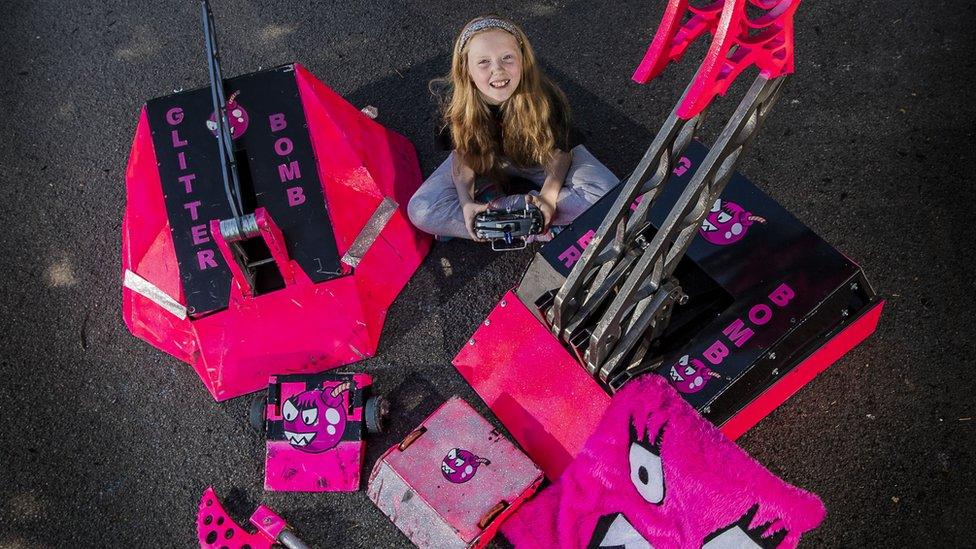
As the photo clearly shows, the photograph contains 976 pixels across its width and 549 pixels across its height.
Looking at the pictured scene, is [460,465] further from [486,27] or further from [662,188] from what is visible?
[486,27]

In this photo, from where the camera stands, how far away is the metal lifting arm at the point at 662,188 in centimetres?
157

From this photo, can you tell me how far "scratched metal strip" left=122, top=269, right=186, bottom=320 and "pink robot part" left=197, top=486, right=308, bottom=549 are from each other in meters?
0.61

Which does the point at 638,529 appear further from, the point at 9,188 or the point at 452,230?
the point at 9,188

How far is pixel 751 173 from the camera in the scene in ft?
9.70

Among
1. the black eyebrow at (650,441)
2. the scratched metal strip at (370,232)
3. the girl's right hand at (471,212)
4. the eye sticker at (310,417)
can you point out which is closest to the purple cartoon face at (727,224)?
the black eyebrow at (650,441)

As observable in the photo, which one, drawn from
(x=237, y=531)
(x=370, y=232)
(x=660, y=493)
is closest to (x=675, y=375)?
(x=660, y=493)

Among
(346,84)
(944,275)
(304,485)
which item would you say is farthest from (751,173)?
(304,485)

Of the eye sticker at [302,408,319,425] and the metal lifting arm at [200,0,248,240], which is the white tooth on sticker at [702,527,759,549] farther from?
the metal lifting arm at [200,0,248,240]

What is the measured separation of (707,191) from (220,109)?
1.47m

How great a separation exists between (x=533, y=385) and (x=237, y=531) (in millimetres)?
1034

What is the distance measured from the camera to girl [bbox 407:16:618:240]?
2461 millimetres

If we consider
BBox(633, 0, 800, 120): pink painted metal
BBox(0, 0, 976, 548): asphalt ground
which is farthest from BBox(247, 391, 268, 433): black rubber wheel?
BBox(633, 0, 800, 120): pink painted metal

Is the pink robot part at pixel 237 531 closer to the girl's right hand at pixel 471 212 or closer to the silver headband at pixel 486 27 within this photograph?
the girl's right hand at pixel 471 212

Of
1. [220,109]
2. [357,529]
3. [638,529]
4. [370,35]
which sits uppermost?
[220,109]
